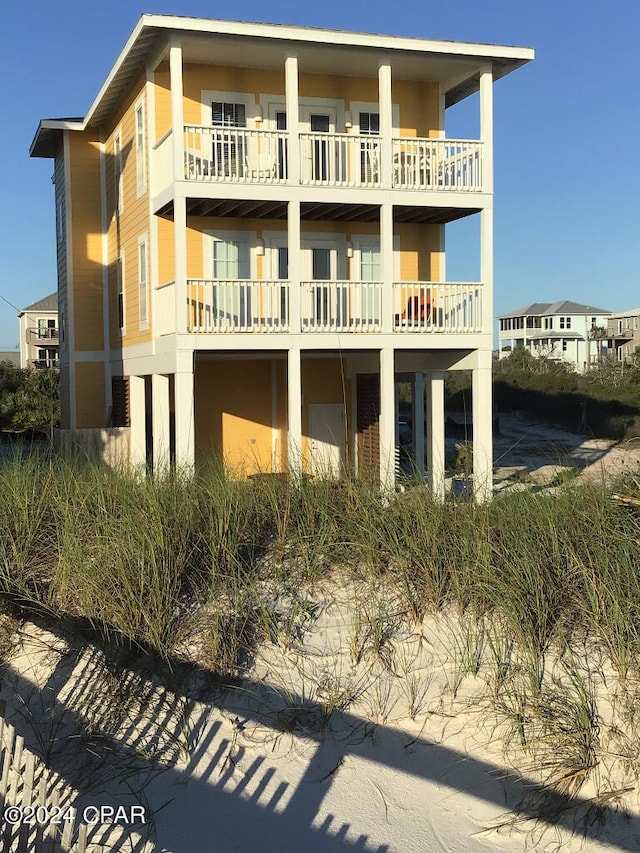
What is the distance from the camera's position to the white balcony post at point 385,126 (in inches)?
639

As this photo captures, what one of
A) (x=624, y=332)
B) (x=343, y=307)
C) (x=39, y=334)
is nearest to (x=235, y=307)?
(x=343, y=307)

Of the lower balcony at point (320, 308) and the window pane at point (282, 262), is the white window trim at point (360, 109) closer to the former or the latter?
the window pane at point (282, 262)

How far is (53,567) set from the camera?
8.16m

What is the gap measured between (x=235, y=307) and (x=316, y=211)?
117 inches

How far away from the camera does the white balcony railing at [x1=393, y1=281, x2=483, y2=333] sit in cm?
1688

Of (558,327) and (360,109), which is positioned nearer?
(360,109)

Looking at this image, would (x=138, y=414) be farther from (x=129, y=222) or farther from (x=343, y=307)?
(x=343, y=307)

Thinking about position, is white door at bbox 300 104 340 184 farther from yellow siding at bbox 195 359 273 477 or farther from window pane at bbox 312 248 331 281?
yellow siding at bbox 195 359 273 477

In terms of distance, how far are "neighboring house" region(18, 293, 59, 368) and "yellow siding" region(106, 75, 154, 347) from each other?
165ft

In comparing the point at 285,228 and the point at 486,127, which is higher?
the point at 486,127

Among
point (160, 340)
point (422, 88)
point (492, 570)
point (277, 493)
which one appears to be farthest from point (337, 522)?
point (422, 88)

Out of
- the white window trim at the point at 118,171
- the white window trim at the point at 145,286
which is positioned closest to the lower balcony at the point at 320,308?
the white window trim at the point at 145,286

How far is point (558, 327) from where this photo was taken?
107 metres

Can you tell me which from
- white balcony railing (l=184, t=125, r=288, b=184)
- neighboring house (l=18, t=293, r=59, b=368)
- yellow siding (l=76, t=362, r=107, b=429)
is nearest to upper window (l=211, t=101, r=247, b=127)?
white balcony railing (l=184, t=125, r=288, b=184)
